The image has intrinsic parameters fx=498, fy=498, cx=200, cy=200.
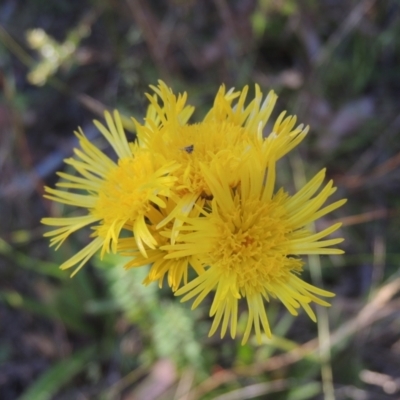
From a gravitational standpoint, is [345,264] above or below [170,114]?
above

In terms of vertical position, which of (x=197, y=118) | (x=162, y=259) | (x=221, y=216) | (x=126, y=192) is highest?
(x=197, y=118)

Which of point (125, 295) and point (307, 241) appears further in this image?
point (125, 295)

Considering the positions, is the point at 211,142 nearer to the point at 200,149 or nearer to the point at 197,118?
the point at 200,149

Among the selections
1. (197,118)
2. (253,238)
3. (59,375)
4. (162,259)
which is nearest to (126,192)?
(162,259)

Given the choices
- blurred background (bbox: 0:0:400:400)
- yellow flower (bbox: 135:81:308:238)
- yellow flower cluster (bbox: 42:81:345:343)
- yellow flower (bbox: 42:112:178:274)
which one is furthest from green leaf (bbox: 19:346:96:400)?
yellow flower (bbox: 135:81:308:238)

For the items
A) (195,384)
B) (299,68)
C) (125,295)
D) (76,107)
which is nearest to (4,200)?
(76,107)

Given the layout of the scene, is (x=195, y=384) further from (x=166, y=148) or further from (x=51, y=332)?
(x=166, y=148)

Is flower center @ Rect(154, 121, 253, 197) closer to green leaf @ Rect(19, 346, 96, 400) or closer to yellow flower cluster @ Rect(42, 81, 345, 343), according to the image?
yellow flower cluster @ Rect(42, 81, 345, 343)
